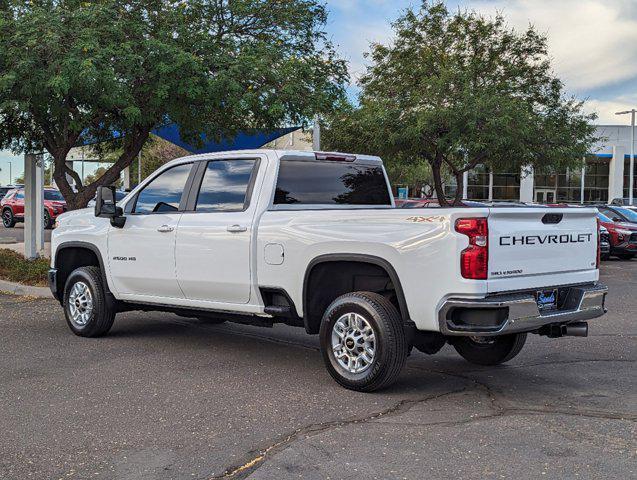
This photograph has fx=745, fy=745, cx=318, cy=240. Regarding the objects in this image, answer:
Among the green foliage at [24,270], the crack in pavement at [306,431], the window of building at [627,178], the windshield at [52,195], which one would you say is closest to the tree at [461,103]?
the green foliage at [24,270]

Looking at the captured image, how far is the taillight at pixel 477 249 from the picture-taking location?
5.33m

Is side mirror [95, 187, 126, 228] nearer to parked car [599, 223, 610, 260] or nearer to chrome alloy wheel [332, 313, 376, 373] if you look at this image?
chrome alloy wheel [332, 313, 376, 373]

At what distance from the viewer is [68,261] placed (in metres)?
9.01

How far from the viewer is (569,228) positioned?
6043 millimetres

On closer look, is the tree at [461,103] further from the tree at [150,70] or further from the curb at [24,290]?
the curb at [24,290]

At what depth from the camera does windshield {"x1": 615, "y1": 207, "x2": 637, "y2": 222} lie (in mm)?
21328

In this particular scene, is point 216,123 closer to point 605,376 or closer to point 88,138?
point 88,138

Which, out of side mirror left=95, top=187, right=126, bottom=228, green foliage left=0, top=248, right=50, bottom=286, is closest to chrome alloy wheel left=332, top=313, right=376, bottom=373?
side mirror left=95, top=187, right=126, bottom=228

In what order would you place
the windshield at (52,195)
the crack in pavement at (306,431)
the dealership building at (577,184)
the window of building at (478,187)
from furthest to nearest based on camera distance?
1. the window of building at (478,187)
2. the dealership building at (577,184)
3. the windshield at (52,195)
4. the crack in pavement at (306,431)

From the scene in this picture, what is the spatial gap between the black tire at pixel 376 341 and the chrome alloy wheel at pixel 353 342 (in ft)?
0.10

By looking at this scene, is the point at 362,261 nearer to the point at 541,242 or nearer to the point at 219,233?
the point at 541,242

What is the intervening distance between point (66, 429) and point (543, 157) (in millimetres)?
19615

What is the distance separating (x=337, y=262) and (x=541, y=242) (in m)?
1.66

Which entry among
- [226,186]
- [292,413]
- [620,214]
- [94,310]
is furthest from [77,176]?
[620,214]
